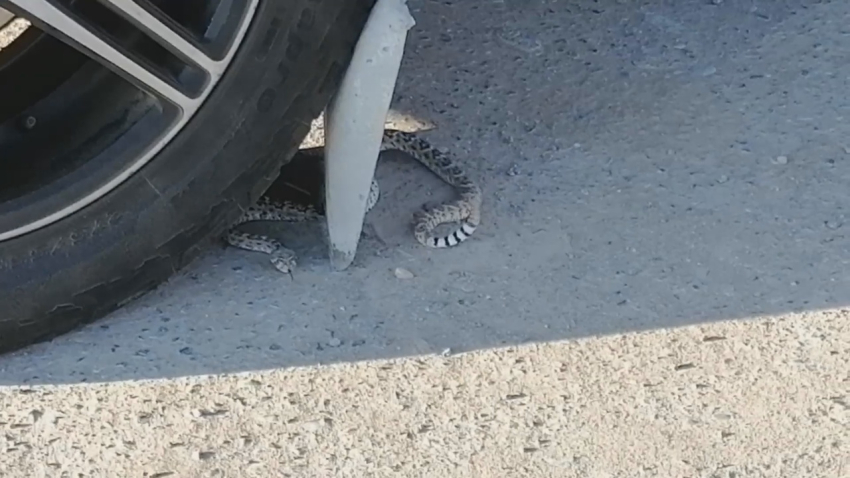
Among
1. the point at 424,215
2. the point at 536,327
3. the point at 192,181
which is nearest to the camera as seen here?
the point at 192,181

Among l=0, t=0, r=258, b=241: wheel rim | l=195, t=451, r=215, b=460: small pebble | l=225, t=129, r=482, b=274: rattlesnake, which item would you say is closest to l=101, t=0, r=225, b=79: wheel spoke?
l=0, t=0, r=258, b=241: wheel rim

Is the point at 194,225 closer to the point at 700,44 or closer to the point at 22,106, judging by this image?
the point at 22,106

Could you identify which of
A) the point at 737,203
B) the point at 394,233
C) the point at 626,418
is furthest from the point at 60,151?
the point at 737,203

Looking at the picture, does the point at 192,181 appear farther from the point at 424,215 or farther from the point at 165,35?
the point at 424,215

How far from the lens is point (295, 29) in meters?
2.67

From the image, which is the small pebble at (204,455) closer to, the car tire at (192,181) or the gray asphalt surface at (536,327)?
the gray asphalt surface at (536,327)

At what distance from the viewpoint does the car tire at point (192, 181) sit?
2.68m

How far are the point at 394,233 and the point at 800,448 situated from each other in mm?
1310

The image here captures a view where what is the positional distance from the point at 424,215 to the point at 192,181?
0.80 meters

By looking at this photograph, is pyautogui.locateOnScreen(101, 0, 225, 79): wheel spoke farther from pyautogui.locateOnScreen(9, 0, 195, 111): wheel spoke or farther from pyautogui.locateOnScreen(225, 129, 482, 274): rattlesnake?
pyautogui.locateOnScreen(225, 129, 482, 274): rattlesnake

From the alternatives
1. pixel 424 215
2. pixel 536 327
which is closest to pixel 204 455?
pixel 536 327

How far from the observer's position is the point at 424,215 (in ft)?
10.8

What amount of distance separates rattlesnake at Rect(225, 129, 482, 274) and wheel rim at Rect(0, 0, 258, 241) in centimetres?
48

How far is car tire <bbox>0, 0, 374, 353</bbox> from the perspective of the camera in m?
2.68
